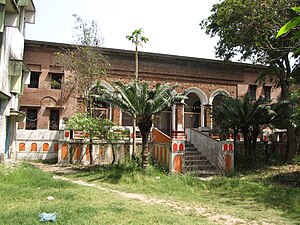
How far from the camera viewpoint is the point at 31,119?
18.0m

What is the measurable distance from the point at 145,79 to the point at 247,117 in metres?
7.77

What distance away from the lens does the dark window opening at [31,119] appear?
18000mm

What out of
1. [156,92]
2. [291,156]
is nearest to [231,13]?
[156,92]

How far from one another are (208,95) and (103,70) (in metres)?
8.36

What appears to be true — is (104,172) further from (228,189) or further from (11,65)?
(11,65)

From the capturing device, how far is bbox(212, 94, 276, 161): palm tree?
14867mm

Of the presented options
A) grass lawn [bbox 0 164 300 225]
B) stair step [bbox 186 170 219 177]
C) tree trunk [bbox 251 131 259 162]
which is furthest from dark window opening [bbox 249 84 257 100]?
stair step [bbox 186 170 219 177]

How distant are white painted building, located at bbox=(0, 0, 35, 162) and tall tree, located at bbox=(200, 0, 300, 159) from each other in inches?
384

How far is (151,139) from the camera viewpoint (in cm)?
1652

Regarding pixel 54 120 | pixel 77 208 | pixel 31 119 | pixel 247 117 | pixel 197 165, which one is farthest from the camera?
pixel 54 120

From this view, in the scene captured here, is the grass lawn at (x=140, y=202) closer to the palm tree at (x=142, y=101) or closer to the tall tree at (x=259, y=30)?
the palm tree at (x=142, y=101)

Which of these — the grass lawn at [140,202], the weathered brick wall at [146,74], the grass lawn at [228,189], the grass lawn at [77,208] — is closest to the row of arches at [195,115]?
the weathered brick wall at [146,74]

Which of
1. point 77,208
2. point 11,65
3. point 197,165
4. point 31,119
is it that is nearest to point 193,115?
point 197,165

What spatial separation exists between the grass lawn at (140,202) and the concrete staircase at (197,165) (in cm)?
170
